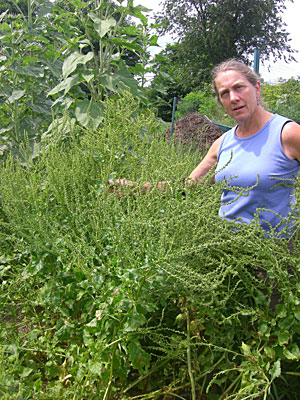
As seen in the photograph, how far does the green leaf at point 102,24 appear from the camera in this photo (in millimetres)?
2785

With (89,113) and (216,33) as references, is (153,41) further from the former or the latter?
(216,33)

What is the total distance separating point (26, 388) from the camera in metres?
1.17

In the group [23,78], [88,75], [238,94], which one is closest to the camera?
[238,94]

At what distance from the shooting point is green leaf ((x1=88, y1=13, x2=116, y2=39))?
278 centimetres

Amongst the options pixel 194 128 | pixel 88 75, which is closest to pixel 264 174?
pixel 88 75

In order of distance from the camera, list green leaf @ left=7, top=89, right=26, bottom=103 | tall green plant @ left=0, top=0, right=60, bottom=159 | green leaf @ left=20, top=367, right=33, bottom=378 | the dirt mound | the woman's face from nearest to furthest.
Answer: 1. green leaf @ left=20, top=367, right=33, bottom=378
2. the woman's face
3. green leaf @ left=7, top=89, right=26, bottom=103
4. tall green plant @ left=0, top=0, right=60, bottom=159
5. the dirt mound

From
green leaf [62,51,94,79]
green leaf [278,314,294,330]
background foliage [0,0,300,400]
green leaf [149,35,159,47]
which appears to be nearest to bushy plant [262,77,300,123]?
green leaf [149,35,159,47]

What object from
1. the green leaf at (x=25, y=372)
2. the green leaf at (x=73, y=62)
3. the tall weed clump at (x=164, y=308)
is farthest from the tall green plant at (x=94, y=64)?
the green leaf at (x=25, y=372)

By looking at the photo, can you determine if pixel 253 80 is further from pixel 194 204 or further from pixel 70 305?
pixel 70 305

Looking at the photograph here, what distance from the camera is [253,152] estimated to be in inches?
76.3

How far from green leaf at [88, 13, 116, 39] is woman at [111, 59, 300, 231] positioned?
3.33ft

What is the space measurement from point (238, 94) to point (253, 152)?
314mm

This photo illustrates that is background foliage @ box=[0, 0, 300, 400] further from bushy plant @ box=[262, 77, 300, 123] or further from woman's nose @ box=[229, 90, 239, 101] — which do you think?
bushy plant @ box=[262, 77, 300, 123]

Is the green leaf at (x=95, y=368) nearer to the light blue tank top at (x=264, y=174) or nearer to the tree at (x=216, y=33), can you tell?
the light blue tank top at (x=264, y=174)
